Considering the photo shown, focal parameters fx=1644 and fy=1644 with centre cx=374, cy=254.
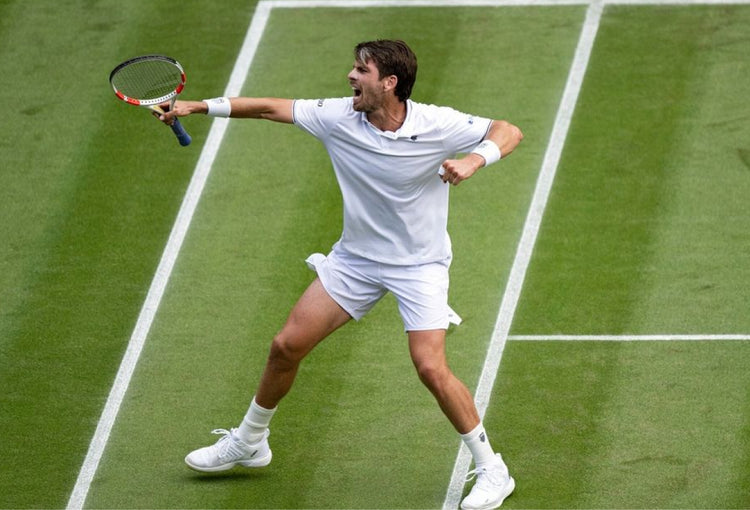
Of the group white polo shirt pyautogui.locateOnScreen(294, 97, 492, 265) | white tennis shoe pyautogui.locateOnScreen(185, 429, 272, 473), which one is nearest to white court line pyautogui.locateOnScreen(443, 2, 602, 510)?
white tennis shoe pyautogui.locateOnScreen(185, 429, 272, 473)

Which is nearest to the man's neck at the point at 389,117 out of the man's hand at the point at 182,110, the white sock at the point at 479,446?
the man's hand at the point at 182,110

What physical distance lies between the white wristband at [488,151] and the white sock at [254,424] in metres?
2.04

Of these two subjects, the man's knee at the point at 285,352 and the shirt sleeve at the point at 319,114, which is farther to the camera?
the man's knee at the point at 285,352

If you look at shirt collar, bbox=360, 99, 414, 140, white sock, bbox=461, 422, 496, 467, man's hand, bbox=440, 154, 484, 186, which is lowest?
white sock, bbox=461, 422, 496, 467

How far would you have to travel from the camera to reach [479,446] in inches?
367

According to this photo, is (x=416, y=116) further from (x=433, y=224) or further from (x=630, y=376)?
(x=630, y=376)

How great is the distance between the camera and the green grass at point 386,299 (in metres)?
9.91

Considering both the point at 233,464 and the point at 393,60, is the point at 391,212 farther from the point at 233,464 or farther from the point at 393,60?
the point at 233,464

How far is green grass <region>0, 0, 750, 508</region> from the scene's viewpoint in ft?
32.5

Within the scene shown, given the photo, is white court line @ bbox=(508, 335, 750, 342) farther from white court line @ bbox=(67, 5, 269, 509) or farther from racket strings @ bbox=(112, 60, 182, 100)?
racket strings @ bbox=(112, 60, 182, 100)

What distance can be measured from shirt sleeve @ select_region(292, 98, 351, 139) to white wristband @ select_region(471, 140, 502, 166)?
835mm

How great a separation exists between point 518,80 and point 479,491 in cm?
530

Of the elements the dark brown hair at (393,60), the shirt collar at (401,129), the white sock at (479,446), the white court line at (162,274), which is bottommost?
the white court line at (162,274)

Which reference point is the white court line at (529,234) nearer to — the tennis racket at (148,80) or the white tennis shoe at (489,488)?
the white tennis shoe at (489,488)
